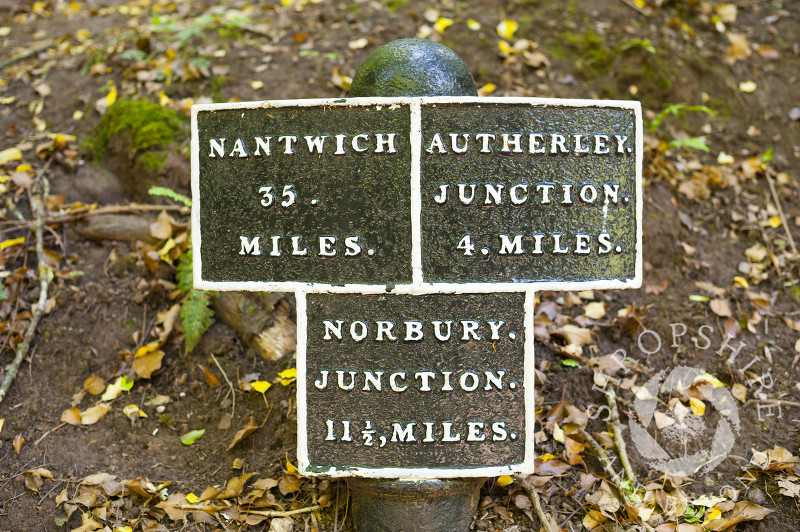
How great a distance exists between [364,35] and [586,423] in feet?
10.9

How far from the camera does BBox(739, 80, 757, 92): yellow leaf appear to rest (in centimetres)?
430

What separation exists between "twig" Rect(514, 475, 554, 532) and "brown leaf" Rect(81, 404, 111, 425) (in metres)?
1.96

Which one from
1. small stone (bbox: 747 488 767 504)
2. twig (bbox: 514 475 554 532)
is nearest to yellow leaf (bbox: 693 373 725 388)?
small stone (bbox: 747 488 767 504)

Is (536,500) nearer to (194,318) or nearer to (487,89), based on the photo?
(194,318)

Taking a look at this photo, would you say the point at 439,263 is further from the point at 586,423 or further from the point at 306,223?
the point at 586,423

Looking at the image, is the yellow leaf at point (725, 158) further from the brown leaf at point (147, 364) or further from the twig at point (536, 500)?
the brown leaf at point (147, 364)

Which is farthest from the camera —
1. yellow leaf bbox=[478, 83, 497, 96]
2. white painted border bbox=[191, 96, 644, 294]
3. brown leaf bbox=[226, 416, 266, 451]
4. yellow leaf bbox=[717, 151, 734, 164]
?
yellow leaf bbox=[478, 83, 497, 96]

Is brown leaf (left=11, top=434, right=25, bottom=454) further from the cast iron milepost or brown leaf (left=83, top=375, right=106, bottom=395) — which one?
the cast iron milepost

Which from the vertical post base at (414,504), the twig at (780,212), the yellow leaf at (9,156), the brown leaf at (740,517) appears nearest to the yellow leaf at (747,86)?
the twig at (780,212)

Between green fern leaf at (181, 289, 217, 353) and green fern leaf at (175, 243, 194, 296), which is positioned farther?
green fern leaf at (175, 243, 194, 296)

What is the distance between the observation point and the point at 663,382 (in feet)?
9.89

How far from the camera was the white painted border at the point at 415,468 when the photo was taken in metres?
2.28

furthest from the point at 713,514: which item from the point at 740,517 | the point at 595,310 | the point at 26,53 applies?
the point at 26,53

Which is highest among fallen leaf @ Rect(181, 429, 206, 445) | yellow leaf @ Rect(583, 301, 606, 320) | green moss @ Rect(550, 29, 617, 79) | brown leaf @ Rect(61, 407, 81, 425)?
green moss @ Rect(550, 29, 617, 79)
